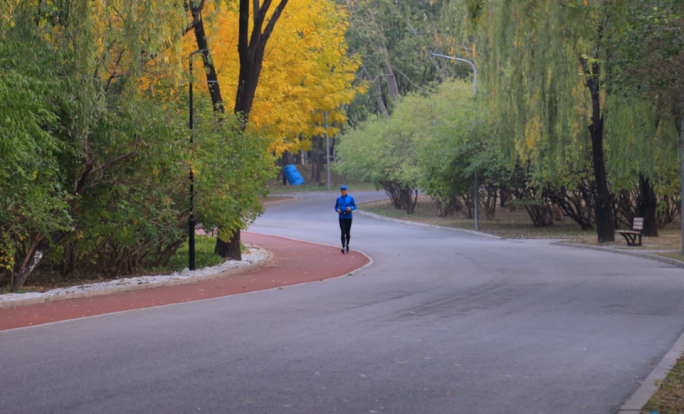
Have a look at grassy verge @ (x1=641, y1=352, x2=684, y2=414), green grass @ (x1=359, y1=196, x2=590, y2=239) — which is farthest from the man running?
grassy verge @ (x1=641, y1=352, x2=684, y2=414)

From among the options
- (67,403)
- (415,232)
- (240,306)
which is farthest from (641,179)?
(67,403)

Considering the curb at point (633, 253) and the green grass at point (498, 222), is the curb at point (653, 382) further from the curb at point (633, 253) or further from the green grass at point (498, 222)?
the green grass at point (498, 222)

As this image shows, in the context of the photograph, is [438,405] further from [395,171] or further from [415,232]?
[395,171]

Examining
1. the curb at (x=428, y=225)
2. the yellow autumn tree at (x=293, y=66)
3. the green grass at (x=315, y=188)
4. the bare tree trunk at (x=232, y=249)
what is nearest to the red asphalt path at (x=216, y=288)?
the bare tree trunk at (x=232, y=249)

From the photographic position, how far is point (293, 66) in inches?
1191

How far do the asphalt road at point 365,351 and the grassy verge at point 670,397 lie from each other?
0.30 m

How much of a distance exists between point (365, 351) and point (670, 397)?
130 inches

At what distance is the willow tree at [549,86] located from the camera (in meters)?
23.1

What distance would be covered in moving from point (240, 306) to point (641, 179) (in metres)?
23.6

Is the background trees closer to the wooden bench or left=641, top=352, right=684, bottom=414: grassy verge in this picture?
the wooden bench

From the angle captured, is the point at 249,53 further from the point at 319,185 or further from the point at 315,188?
the point at 319,185

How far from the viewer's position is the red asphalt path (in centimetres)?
1225

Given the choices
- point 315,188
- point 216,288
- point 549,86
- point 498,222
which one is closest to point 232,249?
point 216,288

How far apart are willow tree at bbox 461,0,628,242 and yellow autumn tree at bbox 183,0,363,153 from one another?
7282 mm
